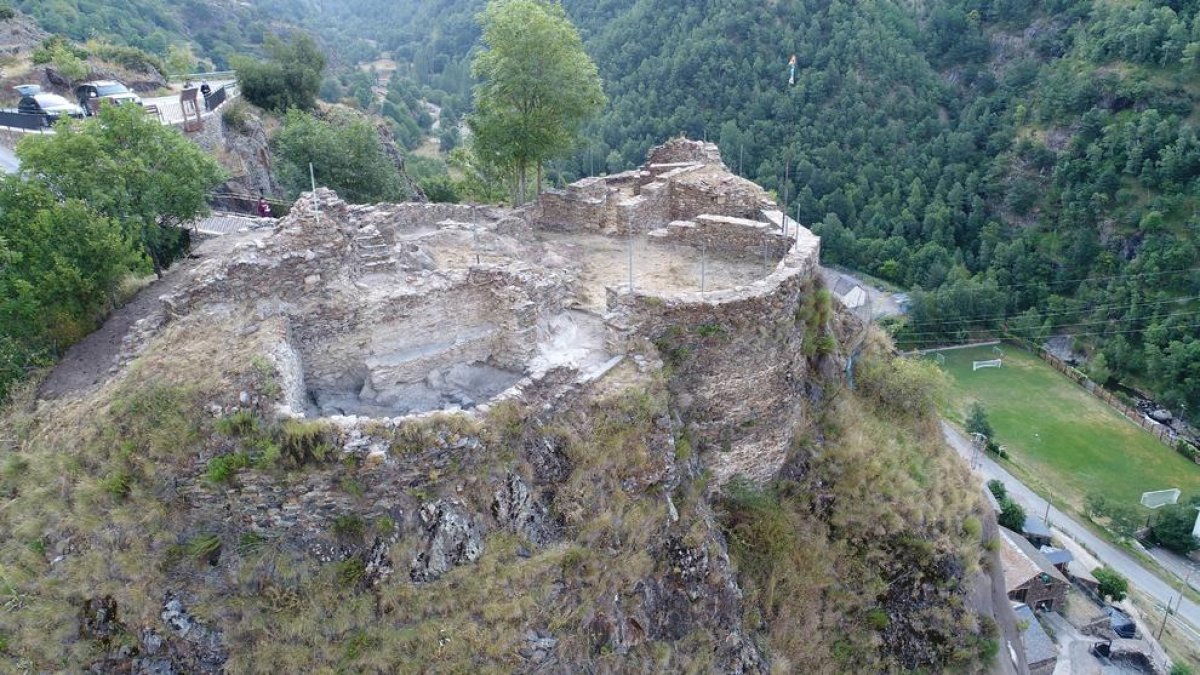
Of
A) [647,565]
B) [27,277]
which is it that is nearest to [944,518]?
[647,565]

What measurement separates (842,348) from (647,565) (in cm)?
940

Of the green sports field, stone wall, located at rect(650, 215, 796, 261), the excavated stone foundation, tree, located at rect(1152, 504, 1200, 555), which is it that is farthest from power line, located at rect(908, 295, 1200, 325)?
the excavated stone foundation

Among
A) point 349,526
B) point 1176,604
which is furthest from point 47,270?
point 1176,604

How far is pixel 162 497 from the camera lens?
11.2 metres

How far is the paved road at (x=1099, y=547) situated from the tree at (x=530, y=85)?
27.2m

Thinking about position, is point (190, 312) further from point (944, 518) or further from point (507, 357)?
point (944, 518)

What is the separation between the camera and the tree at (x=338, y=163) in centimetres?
3172

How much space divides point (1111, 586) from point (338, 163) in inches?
1738

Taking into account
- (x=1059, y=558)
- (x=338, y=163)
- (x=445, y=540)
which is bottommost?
(x=1059, y=558)

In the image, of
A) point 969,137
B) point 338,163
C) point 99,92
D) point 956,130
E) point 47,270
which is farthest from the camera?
point 956,130

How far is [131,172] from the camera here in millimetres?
18828

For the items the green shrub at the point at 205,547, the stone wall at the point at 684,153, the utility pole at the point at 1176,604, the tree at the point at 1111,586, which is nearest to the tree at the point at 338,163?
the stone wall at the point at 684,153

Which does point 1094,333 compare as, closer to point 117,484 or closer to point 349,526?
point 349,526

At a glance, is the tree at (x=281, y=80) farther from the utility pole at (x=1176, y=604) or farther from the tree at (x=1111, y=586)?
the utility pole at (x=1176, y=604)
